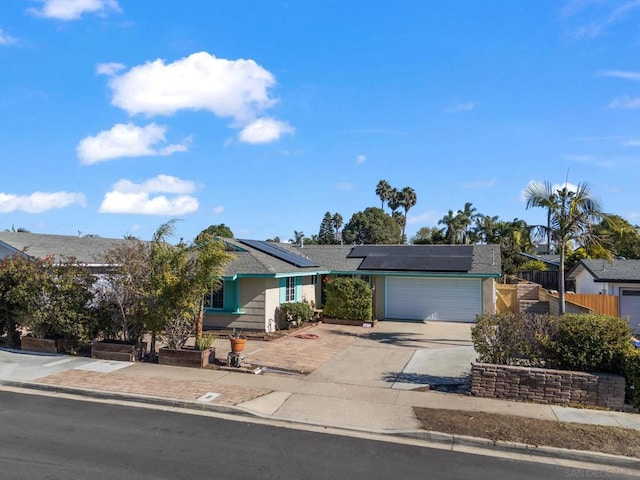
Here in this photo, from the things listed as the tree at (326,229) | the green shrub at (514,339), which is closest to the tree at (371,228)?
the tree at (326,229)

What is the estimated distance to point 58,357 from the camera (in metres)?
12.8

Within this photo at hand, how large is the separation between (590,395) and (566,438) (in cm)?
249

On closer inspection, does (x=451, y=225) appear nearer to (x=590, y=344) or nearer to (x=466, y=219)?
(x=466, y=219)

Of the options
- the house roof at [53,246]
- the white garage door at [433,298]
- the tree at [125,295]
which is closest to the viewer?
the tree at [125,295]

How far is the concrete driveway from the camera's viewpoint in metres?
11.8

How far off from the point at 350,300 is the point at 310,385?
438 inches

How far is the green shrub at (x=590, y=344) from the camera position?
9695 millimetres

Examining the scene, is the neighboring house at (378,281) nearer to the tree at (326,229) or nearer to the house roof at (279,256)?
the house roof at (279,256)

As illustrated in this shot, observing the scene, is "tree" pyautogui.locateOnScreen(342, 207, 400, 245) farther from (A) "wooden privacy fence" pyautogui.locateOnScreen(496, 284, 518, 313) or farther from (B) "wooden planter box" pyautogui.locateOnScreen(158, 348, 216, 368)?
(B) "wooden planter box" pyautogui.locateOnScreen(158, 348, 216, 368)

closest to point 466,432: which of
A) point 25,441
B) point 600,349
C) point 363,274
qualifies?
point 600,349

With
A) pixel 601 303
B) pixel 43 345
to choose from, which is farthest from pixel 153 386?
pixel 601 303

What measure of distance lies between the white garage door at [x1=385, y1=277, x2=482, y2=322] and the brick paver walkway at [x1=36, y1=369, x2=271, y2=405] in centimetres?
1469

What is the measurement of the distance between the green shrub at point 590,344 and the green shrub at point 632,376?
12cm

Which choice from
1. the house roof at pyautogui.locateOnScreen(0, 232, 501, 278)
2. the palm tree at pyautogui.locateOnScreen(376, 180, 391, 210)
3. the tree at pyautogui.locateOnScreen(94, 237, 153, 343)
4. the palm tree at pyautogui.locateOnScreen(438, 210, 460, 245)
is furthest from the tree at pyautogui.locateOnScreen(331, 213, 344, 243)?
the tree at pyautogui.locateOnScreen(94, 237, 153, 343)
